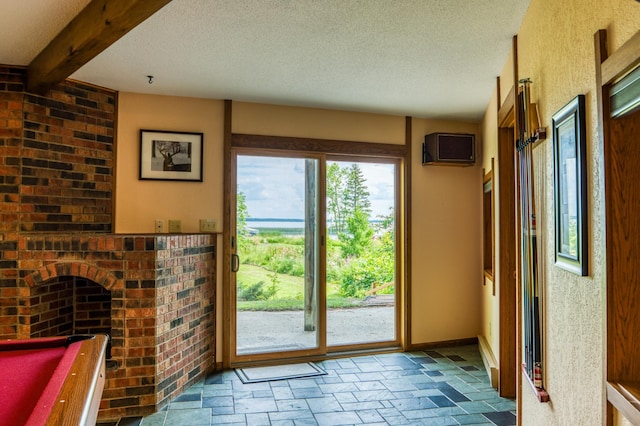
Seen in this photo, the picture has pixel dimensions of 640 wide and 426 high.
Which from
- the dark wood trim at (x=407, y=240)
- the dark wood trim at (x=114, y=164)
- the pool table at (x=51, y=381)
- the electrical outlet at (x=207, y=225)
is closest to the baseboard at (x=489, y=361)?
the dark wood trim at (x=407, y=240)

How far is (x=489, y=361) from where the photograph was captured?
380 centimetres

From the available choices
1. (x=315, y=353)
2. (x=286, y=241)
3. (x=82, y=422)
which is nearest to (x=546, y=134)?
(x=82, y=422)

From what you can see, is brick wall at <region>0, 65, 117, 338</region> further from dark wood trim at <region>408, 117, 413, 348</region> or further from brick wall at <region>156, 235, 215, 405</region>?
dark wood trim at <region>408, 117, 413, 348</region>

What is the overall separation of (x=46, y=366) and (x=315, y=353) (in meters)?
2.84

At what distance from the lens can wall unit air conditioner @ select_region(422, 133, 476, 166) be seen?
447 cm

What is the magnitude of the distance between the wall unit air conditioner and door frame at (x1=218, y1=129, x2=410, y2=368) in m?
0.23

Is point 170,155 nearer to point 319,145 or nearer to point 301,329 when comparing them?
point 319,145

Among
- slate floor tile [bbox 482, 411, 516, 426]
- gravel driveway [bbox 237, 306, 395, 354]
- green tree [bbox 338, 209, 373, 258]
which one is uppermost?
green tree [bbox 338, 209, 373, 258]

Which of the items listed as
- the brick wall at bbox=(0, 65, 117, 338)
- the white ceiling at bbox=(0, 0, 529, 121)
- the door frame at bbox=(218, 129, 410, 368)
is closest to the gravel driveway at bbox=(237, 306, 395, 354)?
the door frame at bbox=(218, 129, 410, 368)

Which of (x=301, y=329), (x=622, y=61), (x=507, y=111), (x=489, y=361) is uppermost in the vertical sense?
(x=507, y=111)

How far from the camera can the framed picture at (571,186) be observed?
60.8 inches

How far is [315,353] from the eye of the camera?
13.9ft

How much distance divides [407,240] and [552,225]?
8.47 feet

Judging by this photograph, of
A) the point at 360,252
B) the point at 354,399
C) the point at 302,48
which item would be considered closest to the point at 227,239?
the point at 360,252
